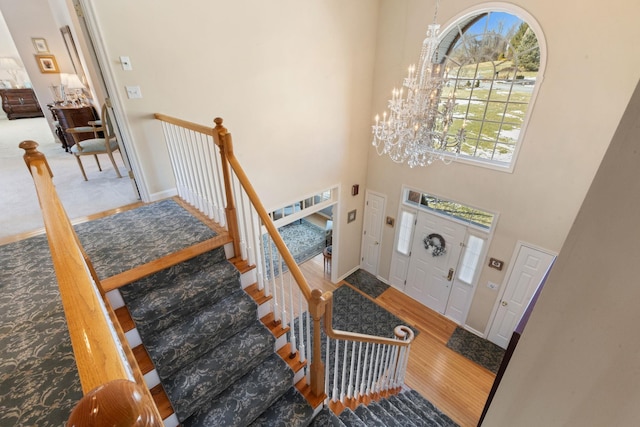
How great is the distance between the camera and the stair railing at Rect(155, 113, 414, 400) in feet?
7.20

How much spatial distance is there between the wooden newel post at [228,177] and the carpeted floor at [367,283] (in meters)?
4.18

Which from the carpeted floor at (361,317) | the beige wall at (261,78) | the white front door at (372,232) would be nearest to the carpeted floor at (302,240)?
the white front door at (372,232)

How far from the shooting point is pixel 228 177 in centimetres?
253

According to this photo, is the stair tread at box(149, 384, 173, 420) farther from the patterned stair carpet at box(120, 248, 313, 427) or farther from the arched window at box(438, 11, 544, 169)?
the arched window at box(438, 11, 544, 169)

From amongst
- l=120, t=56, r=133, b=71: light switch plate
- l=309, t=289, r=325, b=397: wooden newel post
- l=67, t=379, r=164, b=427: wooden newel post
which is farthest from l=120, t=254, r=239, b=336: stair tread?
l=67, t=379, r=164, b=427: wooden newel post

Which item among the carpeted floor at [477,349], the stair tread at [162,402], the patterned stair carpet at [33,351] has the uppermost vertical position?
the patterned stair carpet at [33,351]

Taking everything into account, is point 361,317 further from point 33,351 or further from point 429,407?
point 33,351

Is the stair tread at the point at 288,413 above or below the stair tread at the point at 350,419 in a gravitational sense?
above

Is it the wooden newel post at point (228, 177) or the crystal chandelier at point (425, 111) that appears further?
the crystal chandelier at point (425, 111)

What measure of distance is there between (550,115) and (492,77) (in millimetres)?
975

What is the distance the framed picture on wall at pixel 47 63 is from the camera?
564cm

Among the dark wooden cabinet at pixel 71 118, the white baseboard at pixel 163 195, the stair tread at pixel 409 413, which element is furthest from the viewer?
the dark wooden cabinet at pixel 71 118

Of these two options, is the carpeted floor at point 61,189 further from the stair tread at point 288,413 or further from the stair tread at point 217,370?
the stair tread at point 288,413

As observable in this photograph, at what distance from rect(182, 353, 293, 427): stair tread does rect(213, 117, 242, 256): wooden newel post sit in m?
1.08
